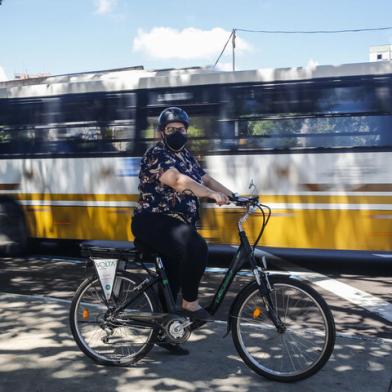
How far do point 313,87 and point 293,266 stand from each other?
2842mm

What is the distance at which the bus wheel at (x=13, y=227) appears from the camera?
9.34 metres

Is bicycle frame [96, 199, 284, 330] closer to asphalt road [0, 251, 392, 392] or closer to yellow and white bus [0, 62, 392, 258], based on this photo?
asphalt road [0, 251, 392, 392]

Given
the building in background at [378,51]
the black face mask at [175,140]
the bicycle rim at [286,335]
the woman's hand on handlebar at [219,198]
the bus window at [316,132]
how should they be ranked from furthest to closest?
the building in background at [378,51] → the bus window at [316,132] → the black face mask at [175,140] → the bicycle rim at [286,335] → the woman's hand on handlebar at [219,198]

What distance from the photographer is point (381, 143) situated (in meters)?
7.71

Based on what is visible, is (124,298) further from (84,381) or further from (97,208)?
(97,208)

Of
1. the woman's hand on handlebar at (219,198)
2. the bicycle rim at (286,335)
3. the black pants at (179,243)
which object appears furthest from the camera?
the black pants at (179,243)

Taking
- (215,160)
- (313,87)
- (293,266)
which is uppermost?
(313,87)

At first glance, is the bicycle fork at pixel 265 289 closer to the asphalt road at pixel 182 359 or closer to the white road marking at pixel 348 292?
the asphalt road at pixel 182 359

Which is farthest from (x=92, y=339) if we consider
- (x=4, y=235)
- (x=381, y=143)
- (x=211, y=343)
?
(x=4, y=235)

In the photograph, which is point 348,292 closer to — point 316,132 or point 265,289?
point 316,132

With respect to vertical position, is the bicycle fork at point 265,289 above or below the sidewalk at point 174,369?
above

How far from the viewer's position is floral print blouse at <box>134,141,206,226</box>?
13.2ft

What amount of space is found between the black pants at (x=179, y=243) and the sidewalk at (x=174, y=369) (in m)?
0.60

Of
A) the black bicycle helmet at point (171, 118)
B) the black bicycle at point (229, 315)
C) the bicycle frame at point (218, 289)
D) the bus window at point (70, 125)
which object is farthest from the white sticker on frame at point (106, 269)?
the bus window at point (70, 125)
